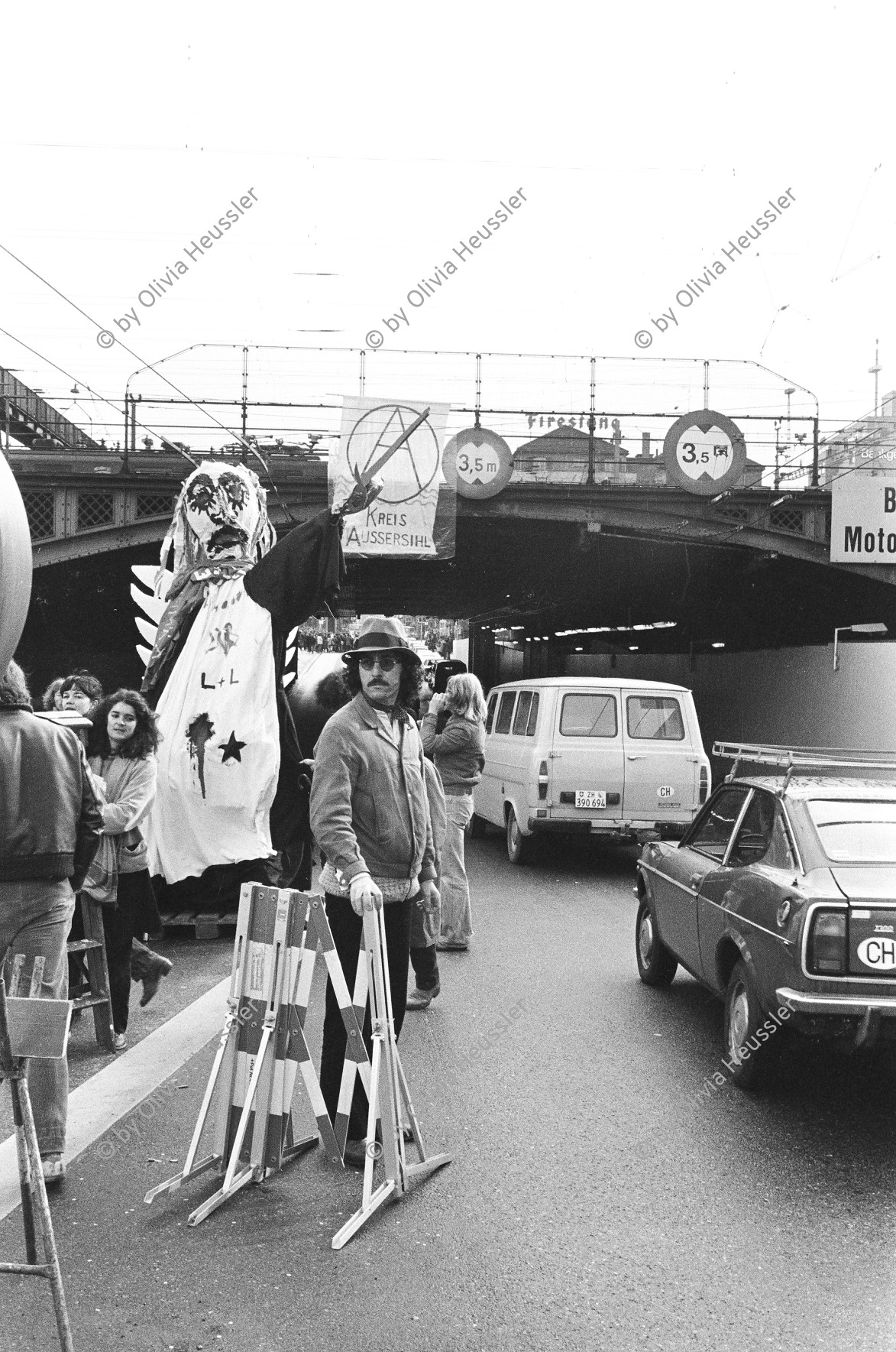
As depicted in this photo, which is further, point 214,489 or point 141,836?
point 214,489

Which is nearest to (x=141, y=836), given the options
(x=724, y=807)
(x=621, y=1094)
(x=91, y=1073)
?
(x=91, y=1073)

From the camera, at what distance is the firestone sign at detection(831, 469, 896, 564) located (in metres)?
19.8

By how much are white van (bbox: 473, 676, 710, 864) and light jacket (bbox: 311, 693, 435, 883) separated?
24.4 ft

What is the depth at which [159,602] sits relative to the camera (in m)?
9.06

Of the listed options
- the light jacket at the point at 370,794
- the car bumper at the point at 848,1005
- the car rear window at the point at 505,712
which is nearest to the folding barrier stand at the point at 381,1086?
the light jacket at the point at 370,794

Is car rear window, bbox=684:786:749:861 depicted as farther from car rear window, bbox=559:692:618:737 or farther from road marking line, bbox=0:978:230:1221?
car rear window, bbox=559:692:618:737

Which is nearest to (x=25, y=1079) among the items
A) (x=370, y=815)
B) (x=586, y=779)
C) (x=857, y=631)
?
(x=370, y=815)

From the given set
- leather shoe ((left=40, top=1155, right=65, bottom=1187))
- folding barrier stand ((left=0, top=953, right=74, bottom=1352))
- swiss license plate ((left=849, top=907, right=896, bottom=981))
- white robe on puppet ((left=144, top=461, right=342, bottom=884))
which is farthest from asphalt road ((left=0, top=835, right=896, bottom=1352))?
white robe on puppet ((left=144, top=461, right=342, bottom=884))

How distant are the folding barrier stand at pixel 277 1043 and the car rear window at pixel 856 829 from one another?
7.20ft

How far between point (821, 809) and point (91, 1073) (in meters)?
3.42

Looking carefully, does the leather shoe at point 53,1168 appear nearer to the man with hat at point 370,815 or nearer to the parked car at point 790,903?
the man with hat at point 370,815

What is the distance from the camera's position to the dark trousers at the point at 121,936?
5742 mm

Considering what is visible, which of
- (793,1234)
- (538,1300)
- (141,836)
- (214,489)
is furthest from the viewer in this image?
(214,489)

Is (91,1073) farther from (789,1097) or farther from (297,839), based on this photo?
(297,839)
